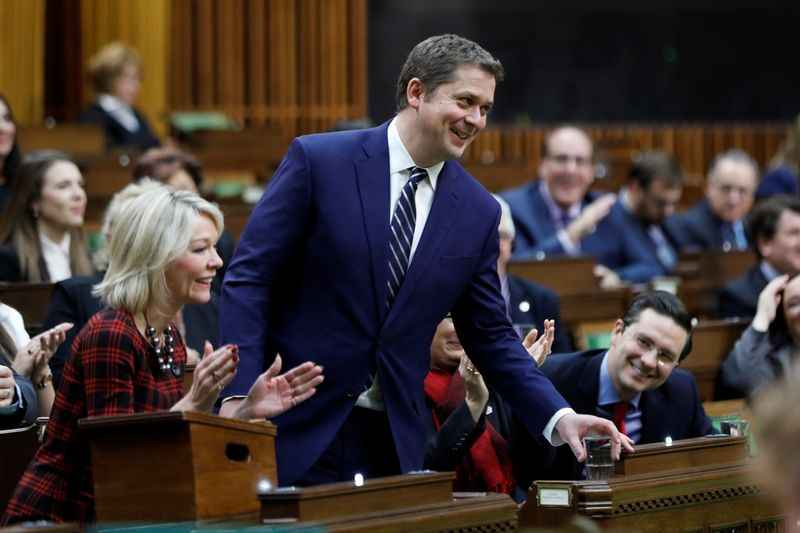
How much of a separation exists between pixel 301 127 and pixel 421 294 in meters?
7.41

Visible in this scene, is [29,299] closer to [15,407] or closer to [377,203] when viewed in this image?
[15,407]

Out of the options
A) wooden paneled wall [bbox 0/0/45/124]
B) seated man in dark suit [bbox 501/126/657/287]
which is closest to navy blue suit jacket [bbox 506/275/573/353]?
seated man in dark suit [bbox 501/126/657/287]

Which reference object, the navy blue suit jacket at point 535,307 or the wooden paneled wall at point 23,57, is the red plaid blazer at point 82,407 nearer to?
the navy blue suit jacket at point 535,307

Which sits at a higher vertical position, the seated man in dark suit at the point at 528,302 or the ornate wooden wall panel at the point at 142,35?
the ornate wooden wall panel at the point at 142,35

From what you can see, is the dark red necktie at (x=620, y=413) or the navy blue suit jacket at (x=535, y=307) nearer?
the dark red necktie at (x=620, y=413)

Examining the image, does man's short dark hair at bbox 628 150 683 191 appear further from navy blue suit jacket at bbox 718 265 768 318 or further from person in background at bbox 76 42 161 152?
person in background at bbox 76 42 161 152

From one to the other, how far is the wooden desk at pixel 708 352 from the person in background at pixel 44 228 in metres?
2.09

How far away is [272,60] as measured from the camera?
1023 centimetres

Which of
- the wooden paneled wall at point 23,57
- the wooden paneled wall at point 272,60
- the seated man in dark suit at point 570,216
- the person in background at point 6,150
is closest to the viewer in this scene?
the person in background at point 6,150

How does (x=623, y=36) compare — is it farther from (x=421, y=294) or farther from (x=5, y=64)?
(x=421, y=294)

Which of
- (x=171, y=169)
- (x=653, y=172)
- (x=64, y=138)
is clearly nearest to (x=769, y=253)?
(x=653, y=172)

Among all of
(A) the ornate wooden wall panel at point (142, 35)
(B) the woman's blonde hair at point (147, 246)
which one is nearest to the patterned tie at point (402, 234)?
(B) the woman's blonde hair at point (147, 246)

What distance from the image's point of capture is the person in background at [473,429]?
11.1 ft

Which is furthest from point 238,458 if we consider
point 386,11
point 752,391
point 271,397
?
point 386,11
